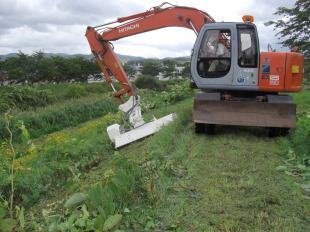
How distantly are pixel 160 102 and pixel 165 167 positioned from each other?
10.0 meters

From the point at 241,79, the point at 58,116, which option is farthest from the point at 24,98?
the point at 241,79

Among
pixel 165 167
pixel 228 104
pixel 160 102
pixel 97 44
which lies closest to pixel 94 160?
pixel 165 167

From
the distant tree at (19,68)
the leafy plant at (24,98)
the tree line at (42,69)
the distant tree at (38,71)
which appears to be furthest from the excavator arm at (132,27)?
the distant tree at (38,71)

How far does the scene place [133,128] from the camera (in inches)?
299

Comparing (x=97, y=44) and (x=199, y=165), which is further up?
(x=97, y=44)

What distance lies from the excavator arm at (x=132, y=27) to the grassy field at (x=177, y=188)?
2556 mm

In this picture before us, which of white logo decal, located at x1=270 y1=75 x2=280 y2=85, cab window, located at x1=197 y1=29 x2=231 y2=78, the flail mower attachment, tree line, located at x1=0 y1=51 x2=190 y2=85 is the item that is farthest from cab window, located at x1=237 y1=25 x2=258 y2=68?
tree line, located at x1=0 y1=51 x2=190 y2=85

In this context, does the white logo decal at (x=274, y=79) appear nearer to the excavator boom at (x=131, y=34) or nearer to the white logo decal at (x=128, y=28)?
the excavator boom at (x=131, y=34)

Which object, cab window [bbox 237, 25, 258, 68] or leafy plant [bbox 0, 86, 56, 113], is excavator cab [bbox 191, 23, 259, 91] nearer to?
cab window [bbox 237, 25, 258, 68]

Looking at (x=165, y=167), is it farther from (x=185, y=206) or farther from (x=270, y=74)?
(x=270, y=74)

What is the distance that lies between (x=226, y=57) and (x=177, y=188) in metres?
3.70

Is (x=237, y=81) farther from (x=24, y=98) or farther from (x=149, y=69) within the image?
(x=149, y=69)

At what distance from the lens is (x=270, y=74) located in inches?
252

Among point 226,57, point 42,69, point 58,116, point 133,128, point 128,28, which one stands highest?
point 128,28
